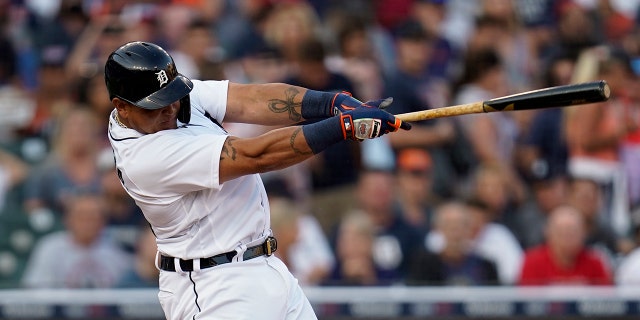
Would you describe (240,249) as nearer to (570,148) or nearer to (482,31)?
(570,148)

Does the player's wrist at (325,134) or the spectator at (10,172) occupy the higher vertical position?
the player's wrist at (325,134)

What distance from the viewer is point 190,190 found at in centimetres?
421

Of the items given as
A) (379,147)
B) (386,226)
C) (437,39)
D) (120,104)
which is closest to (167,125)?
(120,104)

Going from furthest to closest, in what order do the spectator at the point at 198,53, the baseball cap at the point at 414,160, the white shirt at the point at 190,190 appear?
the spectator at the point at 198,53, the baseball cap at the point at 414,160, the white shirt at the point at 190,190

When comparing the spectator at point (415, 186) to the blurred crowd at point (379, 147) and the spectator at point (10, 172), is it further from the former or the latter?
the spectator at point (10, 172)

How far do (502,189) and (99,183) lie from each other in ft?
8.41

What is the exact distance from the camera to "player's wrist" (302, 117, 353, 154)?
3.99 meters

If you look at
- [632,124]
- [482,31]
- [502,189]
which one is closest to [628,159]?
[632,124]

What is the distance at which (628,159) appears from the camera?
7512mm

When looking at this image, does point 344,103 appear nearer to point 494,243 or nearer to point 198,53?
point 494,243

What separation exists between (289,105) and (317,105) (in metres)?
0.14

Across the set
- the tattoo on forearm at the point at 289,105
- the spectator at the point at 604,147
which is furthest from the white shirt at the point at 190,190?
the spectator at the point at 604,147

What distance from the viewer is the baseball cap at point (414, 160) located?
751 centimetres

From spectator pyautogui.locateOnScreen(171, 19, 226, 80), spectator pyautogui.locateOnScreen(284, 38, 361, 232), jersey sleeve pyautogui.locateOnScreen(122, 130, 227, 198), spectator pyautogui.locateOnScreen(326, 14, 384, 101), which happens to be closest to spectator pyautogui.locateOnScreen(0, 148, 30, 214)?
spectator pyautogui.locateOnScreen(171, 19, 226, 80)
